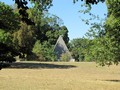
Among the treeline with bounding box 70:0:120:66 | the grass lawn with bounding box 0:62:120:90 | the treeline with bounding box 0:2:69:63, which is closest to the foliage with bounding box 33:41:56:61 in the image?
the treeline with bounding box 0:2:69:63

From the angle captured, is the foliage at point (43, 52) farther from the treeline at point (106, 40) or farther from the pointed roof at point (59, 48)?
the treeline at point (106, 40)

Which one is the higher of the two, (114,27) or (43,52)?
(43,52)

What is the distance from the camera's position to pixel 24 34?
292ft

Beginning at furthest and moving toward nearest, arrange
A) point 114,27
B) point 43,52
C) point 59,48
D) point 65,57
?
point 59,48 → point 65,57 → point 43,52 → point 114,27

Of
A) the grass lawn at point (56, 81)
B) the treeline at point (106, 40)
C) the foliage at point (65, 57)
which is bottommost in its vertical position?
the grass lawn at point (56, 81)

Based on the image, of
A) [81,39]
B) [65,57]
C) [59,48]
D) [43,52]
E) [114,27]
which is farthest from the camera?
[59,48]

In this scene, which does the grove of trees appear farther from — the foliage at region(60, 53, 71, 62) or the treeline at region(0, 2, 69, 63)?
the foliage at region(60, 53, 71, 62)

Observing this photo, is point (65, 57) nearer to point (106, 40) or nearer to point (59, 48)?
point (59, 48)

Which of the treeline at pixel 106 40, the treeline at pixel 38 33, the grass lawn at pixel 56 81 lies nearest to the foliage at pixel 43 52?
the treeline at pixel 38 33

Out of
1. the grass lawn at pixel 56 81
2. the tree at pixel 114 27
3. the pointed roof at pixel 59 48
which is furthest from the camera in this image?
the pointed roof at pixel 59 48

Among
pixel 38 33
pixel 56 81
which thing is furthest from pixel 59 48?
pixel 56 81

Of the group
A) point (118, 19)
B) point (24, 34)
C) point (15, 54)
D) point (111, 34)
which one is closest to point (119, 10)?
point (118, 19)

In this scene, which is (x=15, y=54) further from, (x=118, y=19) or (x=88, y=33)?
(x=88, y=33)

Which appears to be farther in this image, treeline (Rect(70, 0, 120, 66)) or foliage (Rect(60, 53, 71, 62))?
foliage (Rect(60, 53, 71, 62))
